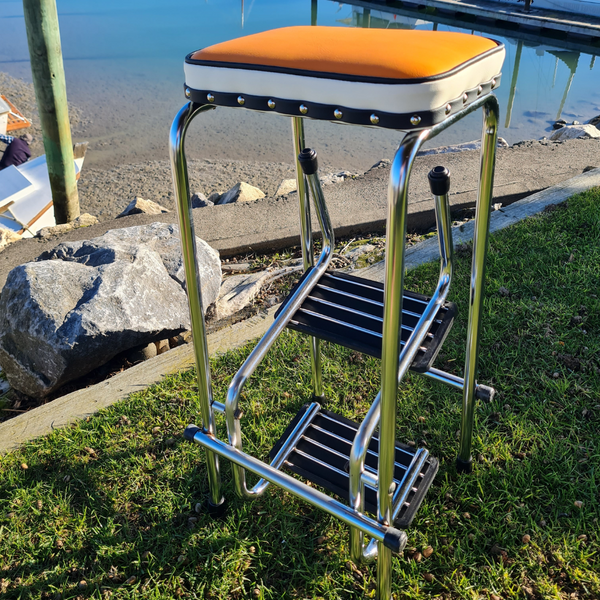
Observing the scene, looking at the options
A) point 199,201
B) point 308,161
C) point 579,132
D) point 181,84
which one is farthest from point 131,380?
point 181,84

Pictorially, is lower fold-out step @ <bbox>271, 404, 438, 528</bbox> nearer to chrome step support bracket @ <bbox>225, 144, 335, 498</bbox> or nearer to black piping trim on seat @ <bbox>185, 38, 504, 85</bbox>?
chrome step support bracket @ <bbox>225, 144, 335, 498</bbox>

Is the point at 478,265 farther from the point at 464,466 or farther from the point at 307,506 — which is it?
the point at 307,506

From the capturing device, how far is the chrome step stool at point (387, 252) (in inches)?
40.8

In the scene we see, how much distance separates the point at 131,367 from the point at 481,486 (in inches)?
61.7

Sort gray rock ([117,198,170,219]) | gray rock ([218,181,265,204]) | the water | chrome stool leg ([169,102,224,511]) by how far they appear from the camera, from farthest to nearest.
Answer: the water < gray rock ([117,198,170,219]) < gray rock ([218,181,265,204]) < chrome stool leg ([169,102,224,511])

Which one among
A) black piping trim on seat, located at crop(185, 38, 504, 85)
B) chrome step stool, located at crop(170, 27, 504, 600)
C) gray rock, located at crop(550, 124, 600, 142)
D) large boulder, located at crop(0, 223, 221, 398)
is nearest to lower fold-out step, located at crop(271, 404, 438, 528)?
chrome step stool, located at crop(170, 27, 504, 600)

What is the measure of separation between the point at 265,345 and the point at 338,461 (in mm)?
484

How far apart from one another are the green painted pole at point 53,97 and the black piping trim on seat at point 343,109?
3.76m

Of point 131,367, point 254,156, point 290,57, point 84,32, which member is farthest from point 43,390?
point 84,32

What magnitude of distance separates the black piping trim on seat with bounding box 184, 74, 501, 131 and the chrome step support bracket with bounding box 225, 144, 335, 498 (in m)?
0.46

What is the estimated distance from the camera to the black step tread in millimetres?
1528

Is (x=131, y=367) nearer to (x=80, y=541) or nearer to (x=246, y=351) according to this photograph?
(x=246, y=351)

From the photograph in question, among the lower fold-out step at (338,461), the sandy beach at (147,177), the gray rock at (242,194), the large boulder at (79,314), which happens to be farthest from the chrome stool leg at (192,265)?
the sandy beach at (147,177)

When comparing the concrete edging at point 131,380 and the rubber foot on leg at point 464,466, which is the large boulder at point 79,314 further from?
the rubber foot on leg at point 464,466
